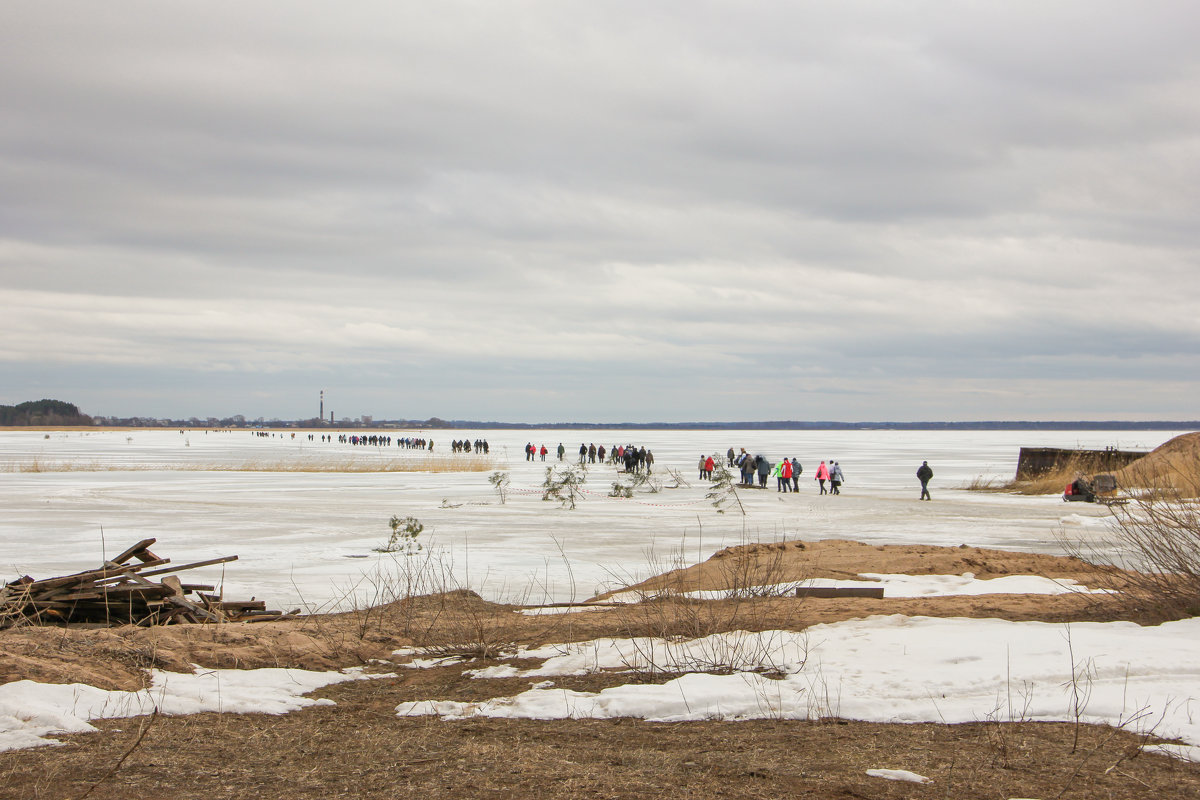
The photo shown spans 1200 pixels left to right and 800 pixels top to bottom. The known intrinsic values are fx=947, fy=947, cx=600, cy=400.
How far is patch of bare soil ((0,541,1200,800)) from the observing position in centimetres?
507

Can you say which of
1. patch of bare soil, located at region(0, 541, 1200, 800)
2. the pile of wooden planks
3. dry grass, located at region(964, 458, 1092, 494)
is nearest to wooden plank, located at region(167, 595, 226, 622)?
the pile of wooden planks

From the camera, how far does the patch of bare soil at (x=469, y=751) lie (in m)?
5.07

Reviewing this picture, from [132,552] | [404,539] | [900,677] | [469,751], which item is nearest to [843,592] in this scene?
[900,677]

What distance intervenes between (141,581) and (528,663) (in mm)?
4465

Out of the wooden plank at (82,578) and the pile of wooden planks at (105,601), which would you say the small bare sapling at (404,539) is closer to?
the pile of wooden planks at (105,601)

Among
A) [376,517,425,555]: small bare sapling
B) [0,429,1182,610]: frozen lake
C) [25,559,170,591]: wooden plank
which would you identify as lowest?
[0,429,1182,610]: frozen lake

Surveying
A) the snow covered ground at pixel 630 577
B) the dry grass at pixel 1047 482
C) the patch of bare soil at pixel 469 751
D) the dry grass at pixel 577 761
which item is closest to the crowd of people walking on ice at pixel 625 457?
the snow covered ground at pixel 630 577

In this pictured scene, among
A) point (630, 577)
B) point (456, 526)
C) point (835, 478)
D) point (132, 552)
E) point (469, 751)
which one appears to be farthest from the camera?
point (835, 478)

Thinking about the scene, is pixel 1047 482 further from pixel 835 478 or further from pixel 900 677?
pixel 900 677

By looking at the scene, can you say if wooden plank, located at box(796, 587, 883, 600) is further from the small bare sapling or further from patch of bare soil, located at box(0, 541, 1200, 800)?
the small bare sapling

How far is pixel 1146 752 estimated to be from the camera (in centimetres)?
550

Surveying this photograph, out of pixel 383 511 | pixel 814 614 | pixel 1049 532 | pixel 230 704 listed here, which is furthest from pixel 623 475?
pixel 230 704

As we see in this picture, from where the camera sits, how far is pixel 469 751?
5.88m

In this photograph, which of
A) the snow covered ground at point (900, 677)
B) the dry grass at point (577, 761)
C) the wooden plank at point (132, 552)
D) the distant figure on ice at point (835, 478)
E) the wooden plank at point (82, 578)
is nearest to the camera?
the dry grass at point (577, 761)
